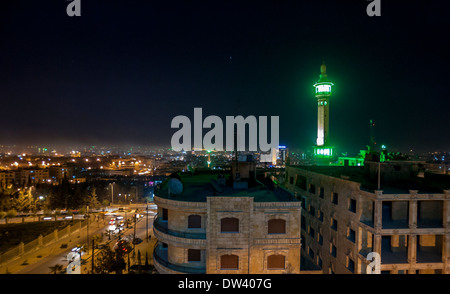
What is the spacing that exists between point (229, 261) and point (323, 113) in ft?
244

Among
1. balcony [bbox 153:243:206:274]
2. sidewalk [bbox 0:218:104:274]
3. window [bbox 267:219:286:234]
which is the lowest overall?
sidewalk [bbox 0:218:104:274]

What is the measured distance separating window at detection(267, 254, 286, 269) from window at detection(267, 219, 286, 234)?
2.50 meters

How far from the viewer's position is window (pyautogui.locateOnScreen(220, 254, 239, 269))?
24.7 meters

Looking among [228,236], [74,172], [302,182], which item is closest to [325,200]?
[302,182]

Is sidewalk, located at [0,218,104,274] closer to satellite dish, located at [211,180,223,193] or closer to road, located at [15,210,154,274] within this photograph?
road, located at [15,210,154,274]

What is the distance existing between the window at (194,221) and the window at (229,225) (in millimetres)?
2544

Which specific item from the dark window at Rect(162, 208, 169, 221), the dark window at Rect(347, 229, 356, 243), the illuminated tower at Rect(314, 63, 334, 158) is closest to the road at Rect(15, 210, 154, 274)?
the dark window at Rect(162, 208, 169, 221)

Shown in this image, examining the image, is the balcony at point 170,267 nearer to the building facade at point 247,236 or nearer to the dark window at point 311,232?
the building facade at point 247,236

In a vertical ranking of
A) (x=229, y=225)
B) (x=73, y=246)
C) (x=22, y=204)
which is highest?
(x=229, y=225)

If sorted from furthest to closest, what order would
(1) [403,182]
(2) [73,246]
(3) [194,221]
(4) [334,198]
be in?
1. (2) [73,246]
2. (4) [334,198]
3. (1) [403,182]
4. (3) [194,221]

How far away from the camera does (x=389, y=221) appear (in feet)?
83.7

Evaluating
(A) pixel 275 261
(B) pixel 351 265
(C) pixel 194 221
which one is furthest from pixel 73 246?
(B) pixel 351 265

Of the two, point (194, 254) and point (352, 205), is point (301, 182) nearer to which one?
point (352, 205)

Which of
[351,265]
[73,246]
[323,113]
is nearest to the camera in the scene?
[351,265]
